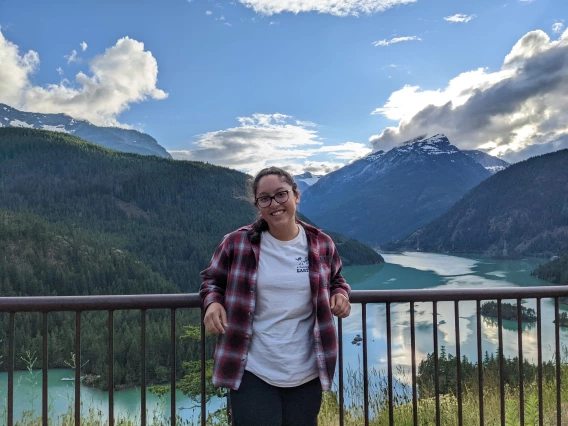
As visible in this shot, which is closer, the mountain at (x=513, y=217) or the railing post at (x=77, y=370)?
the railing post at (x=77, y=370)

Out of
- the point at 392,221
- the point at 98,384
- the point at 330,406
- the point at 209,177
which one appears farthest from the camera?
the point at 392,221

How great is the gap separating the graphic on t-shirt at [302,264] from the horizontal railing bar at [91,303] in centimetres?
53

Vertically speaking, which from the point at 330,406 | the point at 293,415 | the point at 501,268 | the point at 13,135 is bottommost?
the point at 501,268

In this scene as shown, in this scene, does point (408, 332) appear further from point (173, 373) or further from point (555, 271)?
point (555, 271)

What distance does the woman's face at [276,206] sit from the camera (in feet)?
5.48

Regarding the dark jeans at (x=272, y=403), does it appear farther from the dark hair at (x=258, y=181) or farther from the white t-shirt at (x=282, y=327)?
the dark hair at (x=258, y=181)

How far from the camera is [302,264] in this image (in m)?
1.66

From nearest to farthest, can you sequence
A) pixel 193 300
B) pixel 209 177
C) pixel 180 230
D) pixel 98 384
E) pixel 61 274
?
pixel 193 300 < pixel 98 384 < pixel 61 274 < pixel 180 230 < pixel 209 177

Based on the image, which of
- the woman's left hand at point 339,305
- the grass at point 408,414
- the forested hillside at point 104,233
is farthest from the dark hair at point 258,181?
the forested hillside at point 104,233

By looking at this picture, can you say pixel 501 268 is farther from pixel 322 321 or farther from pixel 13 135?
pixel 13 135

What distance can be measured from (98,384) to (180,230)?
50.9 meters

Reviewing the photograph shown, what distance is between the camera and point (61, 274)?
2069 inches

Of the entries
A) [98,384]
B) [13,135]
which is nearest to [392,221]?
[13,135]

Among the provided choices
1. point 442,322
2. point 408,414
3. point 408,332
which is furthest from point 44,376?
point 442,322
